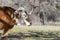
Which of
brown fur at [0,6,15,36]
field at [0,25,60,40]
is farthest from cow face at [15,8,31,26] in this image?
field at [0,25,60,40]

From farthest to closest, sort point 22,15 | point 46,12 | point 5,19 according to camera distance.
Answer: point 46,12 → point 5,19 → point 22,15

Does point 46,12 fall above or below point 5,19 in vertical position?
below

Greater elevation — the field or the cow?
the cow

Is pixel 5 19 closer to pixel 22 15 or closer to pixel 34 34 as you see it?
pixel 22 15

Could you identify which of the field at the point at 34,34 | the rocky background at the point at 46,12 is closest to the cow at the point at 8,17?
the field at the point at 34,34

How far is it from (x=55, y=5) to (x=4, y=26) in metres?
23.7

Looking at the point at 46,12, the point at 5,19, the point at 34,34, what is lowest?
the point at 34,34

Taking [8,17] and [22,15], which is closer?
[22,15]

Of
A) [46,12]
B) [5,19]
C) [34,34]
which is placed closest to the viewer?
[5,19]

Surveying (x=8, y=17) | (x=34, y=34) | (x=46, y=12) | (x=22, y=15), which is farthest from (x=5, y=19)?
(x=46, y=12)

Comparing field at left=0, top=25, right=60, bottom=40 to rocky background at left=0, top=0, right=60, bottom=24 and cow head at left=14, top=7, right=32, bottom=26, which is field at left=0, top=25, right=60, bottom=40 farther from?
rocky background at left=0, top=0, right=60, bottom=24

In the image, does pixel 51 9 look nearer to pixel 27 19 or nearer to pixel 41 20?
pixel 41 20

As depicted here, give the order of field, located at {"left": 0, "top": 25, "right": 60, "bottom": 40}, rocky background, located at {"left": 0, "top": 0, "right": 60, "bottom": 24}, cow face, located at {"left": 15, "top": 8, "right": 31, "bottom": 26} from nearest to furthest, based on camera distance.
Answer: cow face, located at {"left": 15, "top": 8, "right": 31, "bottom": 26}
field, located at {"left": 0, "top": 25, "right": 60, "bottom": 40}
rocky background, located at {"left": 0, "top": 0, "right": 60, "bottom": 24}

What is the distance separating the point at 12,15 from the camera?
6.05 m
